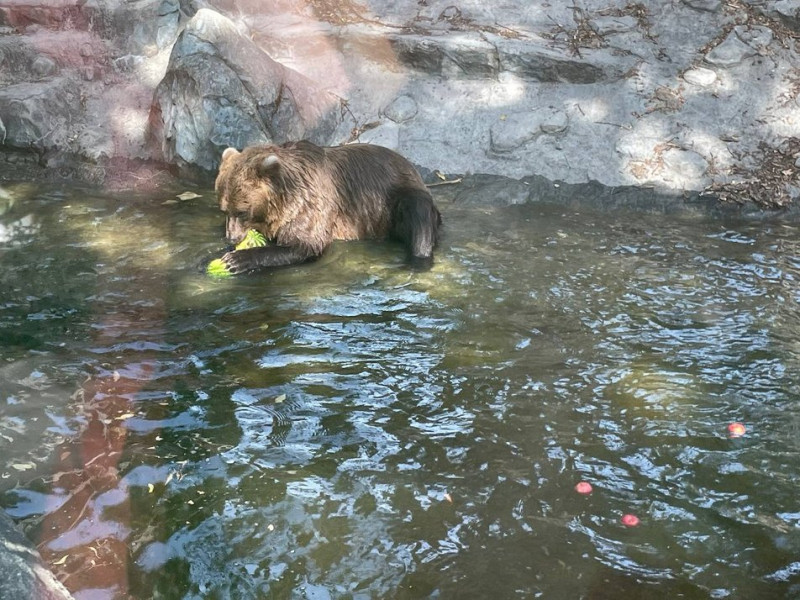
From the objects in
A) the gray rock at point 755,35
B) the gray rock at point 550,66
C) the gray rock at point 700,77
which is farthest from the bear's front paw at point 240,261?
the gray rock at point 755,35

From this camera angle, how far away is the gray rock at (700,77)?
10.5m

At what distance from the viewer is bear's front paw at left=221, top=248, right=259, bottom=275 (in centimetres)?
711

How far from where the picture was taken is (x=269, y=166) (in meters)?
7.59

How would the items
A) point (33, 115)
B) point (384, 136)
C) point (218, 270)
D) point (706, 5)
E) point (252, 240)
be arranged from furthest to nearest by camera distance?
point (706, 5) → point (384, 136) → point (33, 115) → point (252, 240) → point (218, 270)

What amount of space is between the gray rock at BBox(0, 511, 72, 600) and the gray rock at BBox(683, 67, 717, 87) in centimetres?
956

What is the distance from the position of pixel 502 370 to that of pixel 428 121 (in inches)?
222

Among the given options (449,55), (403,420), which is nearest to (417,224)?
(403,420)

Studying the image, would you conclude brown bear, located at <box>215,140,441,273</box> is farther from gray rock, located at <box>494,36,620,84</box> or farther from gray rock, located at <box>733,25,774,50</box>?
gray rock, located at <box>733,25,774,50</box>

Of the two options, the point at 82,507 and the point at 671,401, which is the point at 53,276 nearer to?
the point at 82,507

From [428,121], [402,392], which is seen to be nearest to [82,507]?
[402,392]

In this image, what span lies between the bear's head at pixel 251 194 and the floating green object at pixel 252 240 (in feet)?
0.24

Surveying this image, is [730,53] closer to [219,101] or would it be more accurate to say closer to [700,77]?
[700,77]

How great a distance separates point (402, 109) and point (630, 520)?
7408 millimetres

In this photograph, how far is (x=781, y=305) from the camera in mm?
6566
